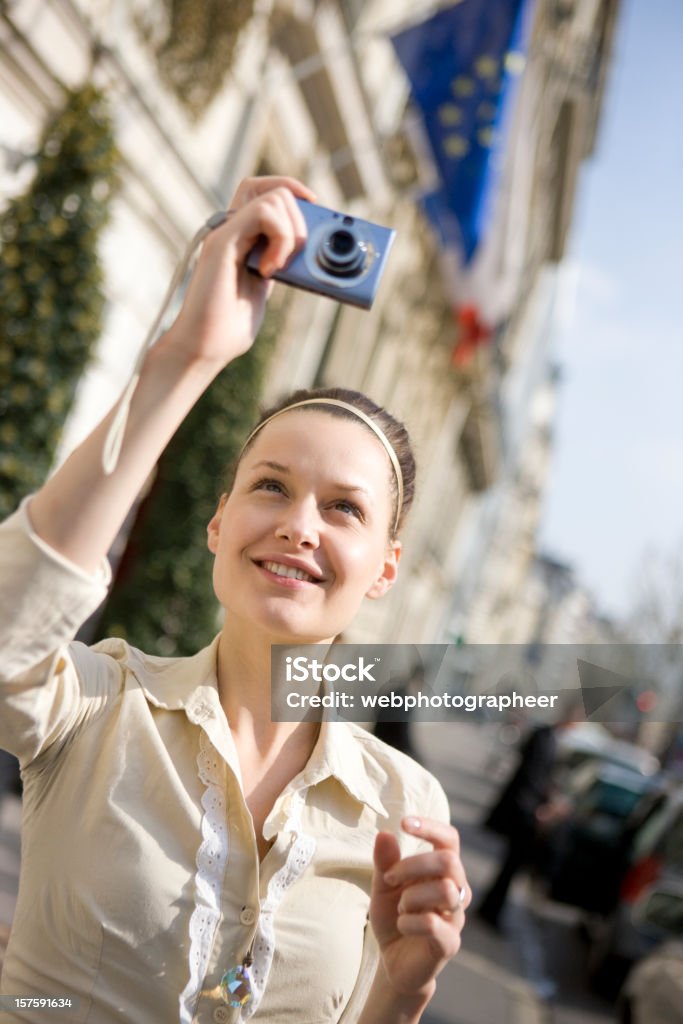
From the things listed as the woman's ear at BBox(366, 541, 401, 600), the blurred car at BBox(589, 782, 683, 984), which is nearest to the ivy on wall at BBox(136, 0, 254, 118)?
the blurred car at BBox(589, 782, 683, 984)

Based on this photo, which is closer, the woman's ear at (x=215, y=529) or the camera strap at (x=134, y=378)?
the camera strap at (x=134, y=378)

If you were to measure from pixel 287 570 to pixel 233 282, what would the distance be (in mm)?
408

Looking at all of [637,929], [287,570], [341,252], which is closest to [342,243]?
[341,252]

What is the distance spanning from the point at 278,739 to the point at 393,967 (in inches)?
14.1

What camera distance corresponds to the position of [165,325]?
1218 mm

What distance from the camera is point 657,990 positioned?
4199 mm

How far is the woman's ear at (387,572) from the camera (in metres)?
1.62

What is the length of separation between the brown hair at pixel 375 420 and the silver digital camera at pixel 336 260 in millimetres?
265

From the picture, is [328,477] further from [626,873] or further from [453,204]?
[453,204]

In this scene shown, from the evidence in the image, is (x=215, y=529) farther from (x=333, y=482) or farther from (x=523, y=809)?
(x=523, y=809)

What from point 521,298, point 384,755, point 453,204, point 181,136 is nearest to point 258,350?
point 181,136

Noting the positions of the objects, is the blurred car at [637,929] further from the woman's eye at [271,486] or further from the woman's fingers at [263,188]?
the woman's fingers at [263,188]

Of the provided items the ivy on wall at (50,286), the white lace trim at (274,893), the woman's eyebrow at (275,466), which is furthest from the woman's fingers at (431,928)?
the ivy on wall at (50,286)

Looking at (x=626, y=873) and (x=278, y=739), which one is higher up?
(x=626, y=873)
